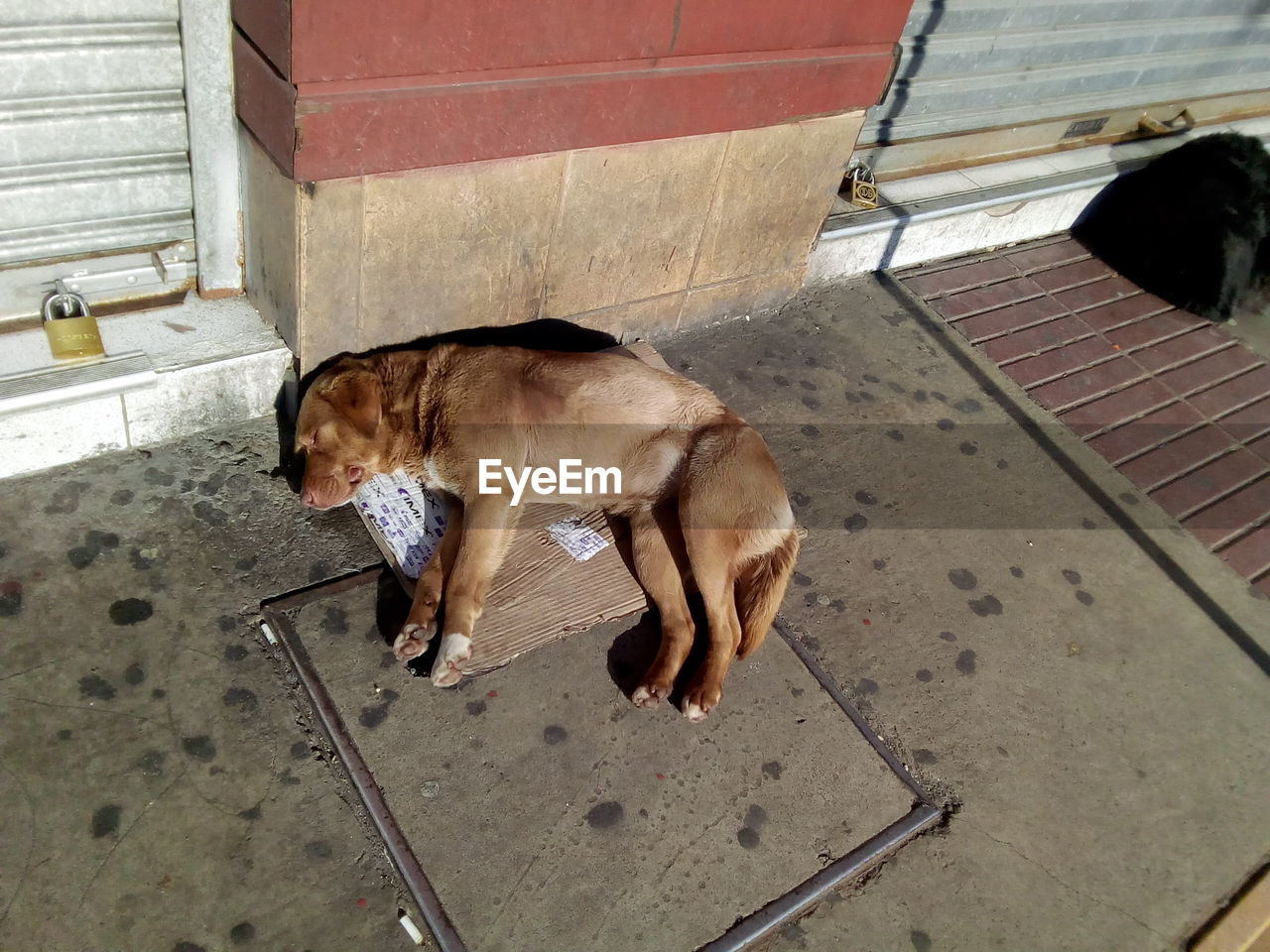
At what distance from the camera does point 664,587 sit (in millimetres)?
3477

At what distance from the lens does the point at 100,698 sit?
2.88m

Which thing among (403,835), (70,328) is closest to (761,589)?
(403,835)

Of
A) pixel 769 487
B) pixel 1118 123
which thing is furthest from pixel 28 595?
pixel 1118 123

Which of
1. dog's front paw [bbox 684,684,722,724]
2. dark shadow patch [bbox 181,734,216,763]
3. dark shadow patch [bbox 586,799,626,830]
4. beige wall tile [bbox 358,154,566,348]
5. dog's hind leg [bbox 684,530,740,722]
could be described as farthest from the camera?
beige wall tile [bbox 358,154,566,348]

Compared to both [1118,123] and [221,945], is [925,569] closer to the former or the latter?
[221,945]

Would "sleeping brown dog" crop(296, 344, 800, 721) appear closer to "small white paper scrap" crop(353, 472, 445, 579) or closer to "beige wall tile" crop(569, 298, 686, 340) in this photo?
"small white paper scrap" crop(353, 472, 445, 579)

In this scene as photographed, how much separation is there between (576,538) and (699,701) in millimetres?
852

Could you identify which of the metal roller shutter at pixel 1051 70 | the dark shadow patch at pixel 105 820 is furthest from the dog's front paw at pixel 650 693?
the metal roller shutter at pixel 1051 70

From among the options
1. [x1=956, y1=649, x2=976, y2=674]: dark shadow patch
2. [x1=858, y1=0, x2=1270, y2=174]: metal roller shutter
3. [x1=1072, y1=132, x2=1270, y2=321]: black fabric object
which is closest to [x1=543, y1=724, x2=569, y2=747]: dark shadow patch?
[x1=956, y1=649, x2=976, y2=674]: dark shadow patch

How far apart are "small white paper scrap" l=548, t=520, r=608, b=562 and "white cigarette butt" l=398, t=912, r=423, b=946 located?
142 cm

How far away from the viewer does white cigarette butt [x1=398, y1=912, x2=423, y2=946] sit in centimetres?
Answer: 257

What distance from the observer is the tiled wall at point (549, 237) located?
338cm

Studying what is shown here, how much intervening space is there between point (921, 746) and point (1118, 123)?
555cm

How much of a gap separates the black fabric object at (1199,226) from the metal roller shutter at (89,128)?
5828mm
